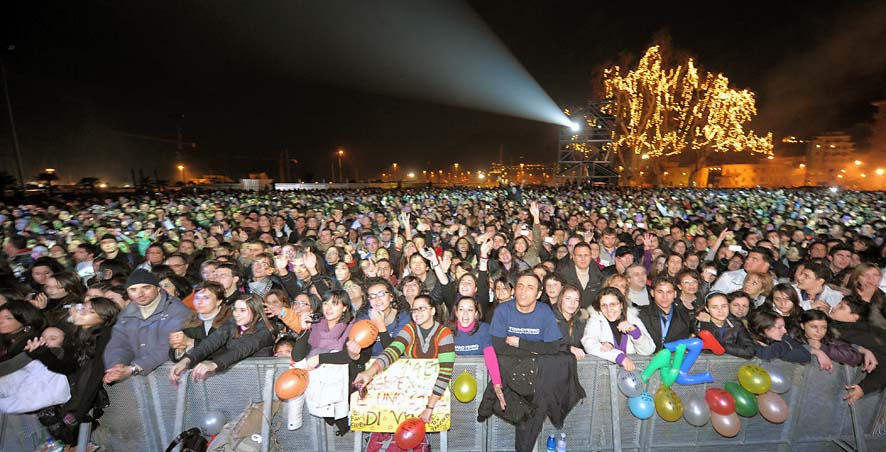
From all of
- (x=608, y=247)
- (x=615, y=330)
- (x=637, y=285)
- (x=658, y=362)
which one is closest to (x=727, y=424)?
(x=658, y=362)

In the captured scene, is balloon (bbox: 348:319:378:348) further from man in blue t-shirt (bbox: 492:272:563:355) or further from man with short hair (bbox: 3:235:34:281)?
man with short hair (bbox: 3:235:34:281)

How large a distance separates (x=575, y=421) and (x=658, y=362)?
102 centimetres

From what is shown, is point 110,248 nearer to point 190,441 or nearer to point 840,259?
point 190,441

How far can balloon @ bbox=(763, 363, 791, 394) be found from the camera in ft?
12.1

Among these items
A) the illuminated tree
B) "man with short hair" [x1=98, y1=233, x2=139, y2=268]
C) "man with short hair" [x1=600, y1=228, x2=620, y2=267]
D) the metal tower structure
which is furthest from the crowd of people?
the illuminated tree

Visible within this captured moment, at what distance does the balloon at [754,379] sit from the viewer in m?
3.58

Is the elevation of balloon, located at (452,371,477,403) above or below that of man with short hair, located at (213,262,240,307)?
below

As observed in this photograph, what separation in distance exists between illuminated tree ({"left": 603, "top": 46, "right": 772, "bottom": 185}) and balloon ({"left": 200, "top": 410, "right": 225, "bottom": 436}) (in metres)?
36.9

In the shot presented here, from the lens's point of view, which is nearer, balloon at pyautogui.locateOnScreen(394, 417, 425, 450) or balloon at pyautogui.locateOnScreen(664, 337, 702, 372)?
balloon at pyautogui.locateOnScreen(394, 417, 425, 450)

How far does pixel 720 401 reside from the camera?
360cm

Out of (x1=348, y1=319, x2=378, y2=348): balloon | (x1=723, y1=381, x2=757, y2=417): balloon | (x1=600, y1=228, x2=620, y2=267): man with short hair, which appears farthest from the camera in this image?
(x1=600, y1=228, x2=620, y2=267): man with short hair

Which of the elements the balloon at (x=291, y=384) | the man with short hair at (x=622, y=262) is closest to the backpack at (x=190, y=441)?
the balloon at (x=291, y=384)

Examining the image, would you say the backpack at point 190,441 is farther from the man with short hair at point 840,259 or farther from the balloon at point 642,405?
the man with short hair at point 840,259

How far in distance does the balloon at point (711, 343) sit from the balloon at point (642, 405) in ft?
2.54
